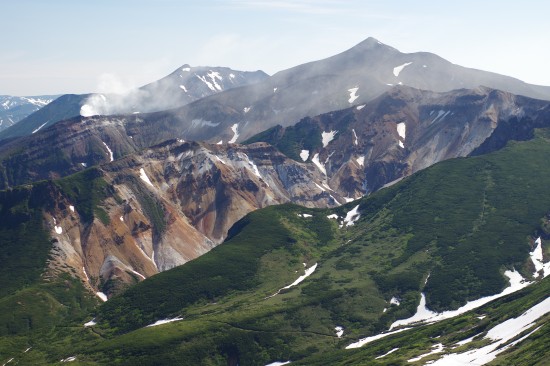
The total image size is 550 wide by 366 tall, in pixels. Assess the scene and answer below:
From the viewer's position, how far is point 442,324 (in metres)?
198

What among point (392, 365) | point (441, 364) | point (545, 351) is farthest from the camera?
point (392, 365)

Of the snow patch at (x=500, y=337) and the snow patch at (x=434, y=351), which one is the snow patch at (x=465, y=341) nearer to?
the snow patch at (x=500, y=337)

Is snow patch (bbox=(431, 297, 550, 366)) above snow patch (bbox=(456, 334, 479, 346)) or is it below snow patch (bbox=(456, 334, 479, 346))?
above

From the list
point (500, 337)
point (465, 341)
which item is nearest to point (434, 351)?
point (465, 341)

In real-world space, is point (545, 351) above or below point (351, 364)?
above

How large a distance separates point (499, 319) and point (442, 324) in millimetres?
22404

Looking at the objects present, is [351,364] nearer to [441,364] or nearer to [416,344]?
[416,344]

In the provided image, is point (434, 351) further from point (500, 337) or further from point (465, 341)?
point (500, 337)

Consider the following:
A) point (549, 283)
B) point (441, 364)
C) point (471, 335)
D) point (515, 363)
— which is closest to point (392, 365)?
point (441, 364)

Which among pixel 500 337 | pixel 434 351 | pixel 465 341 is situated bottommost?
pixel 465 341

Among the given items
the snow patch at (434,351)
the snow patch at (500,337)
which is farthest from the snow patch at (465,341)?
the snow patch at (434,351)

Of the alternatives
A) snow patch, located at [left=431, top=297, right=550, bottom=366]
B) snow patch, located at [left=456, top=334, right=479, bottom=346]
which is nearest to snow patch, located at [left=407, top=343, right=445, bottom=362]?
snow patch, located at [left=456, top=334, right=479, bottom=346]

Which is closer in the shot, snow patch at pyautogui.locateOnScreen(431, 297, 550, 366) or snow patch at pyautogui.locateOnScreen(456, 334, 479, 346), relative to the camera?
snow patch at pyautogui.locateOnScreen(431, 297, 550, 366)

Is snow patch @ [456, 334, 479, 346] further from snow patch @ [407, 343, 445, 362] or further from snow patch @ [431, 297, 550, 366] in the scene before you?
snow patch @ [407, 343, 445, 362]
